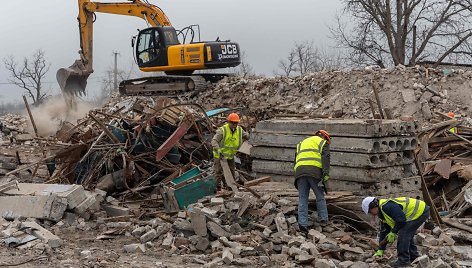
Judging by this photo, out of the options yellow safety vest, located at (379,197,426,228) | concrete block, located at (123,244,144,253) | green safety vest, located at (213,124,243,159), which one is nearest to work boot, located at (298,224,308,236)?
yellow safety vest, located at (379,197,426,228)

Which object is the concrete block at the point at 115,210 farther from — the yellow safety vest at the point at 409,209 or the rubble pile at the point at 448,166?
the rubble pile at the point at 448,166

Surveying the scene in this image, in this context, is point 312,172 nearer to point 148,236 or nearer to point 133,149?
point 148,236

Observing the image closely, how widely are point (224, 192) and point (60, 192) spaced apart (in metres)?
2.79

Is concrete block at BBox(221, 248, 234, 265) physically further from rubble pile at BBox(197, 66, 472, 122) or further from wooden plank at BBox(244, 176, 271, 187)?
rubble pile at BBox(197, 66, 472, 122)

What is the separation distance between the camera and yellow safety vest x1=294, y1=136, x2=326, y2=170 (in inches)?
312

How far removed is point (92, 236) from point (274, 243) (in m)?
3.06

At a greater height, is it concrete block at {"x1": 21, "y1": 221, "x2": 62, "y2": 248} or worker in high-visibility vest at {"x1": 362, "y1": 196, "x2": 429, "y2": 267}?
worker in high-visibility vest at {"x1": 362, "y1": 196, "x2": 429, "y2": 267}

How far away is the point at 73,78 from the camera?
2031 cm

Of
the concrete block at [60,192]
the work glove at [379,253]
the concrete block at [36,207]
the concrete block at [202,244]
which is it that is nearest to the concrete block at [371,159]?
the work glove at [379,253]

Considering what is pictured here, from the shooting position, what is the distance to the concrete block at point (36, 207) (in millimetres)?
9297

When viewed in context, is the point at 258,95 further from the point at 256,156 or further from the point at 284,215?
the point at 284,215

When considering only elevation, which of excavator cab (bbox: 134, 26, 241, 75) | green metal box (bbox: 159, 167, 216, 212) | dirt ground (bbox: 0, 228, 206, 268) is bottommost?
dirt ground (bbox: 0, 228, 206, 268)

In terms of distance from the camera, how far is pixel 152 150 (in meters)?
11.3

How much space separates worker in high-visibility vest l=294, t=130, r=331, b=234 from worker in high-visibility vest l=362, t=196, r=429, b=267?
129cm
